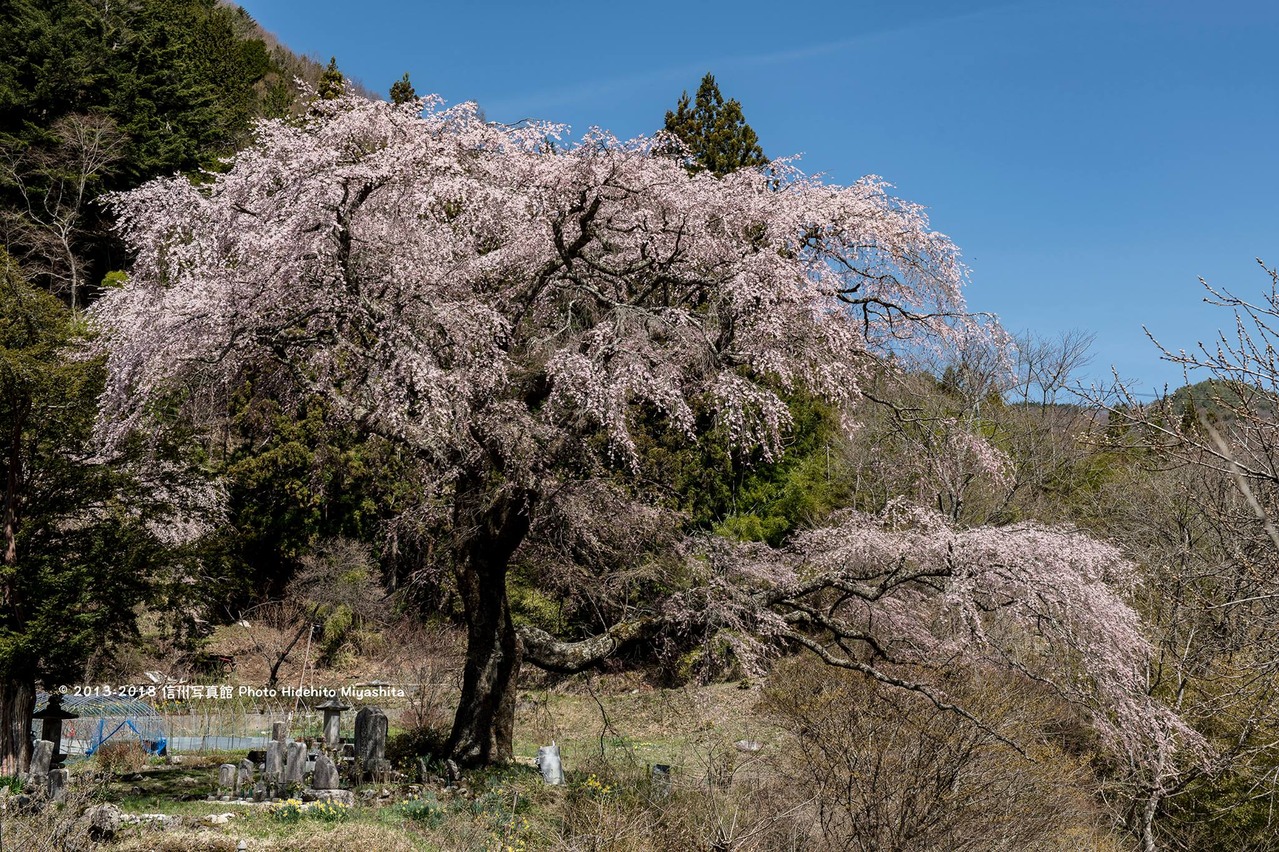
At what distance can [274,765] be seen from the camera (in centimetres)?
1051

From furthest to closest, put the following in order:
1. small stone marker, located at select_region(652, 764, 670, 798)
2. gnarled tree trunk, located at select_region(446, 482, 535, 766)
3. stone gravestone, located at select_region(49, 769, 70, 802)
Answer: gnarled tree trunk, located at select_region(446, 482, 535, 766)
small stone marker, located at select_region(652, 764, 670, 798)
stone gravestone, located at select_region(49, 769, 70, 802)

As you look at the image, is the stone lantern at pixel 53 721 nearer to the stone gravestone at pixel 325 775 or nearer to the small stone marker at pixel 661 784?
the stone gravestone at pixel 325 775

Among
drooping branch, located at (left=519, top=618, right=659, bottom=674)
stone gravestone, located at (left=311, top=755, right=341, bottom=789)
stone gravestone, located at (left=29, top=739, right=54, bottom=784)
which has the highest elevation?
drooping branch, located at (left=519, top=618, right=659, bottom=674)

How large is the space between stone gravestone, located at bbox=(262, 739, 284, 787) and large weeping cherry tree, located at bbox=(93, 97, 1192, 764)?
1.82 metres

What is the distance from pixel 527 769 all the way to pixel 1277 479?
7.82 metres

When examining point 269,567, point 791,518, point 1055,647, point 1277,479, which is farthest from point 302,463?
point 1277,479

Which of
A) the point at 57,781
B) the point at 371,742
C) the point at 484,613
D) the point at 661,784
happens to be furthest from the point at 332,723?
the point at 661,784

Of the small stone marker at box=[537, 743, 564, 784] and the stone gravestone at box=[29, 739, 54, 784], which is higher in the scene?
the stone gravestone at box=[29, 739, 54, 784]

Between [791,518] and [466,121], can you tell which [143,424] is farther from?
[791,518]

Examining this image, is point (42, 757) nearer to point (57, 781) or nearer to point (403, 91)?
point (57, 781)

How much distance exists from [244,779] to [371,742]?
4.06ft

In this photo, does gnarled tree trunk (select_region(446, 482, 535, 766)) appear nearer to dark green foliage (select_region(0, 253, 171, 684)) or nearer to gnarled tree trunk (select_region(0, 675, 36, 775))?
dark green foliage (select_region(0, 253, 171, 684))

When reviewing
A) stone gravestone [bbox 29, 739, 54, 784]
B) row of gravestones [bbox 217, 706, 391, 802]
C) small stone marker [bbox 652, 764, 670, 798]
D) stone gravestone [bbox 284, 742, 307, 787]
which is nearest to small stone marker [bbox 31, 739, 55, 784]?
stone gravestone [bbox 29, 739, 54, 784]

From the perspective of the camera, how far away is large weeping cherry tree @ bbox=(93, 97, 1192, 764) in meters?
10.2
